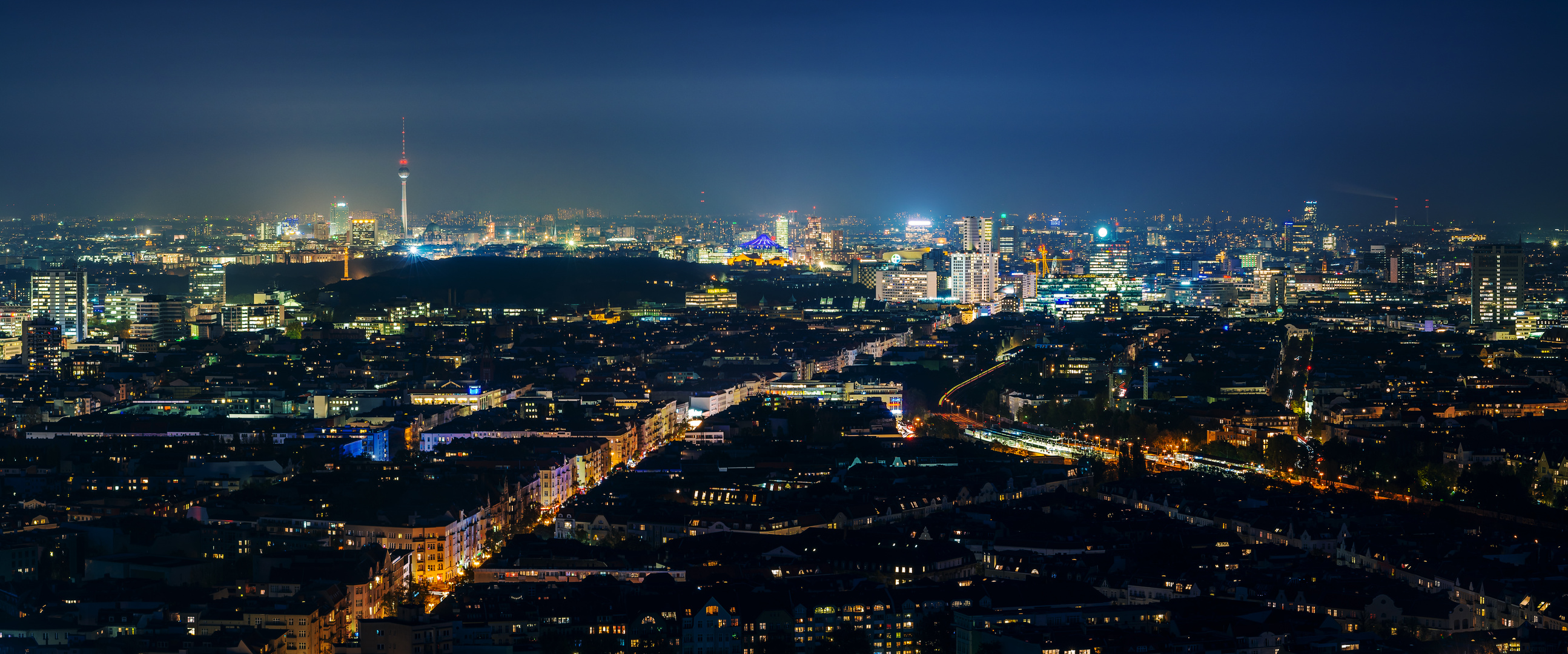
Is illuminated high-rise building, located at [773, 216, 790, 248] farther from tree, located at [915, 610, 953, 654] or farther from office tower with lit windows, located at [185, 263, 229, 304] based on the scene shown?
tree, located at [915, 610, 953, 654]

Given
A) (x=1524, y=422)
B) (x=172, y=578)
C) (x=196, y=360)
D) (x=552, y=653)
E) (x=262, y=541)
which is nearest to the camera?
(x=552, y=653)

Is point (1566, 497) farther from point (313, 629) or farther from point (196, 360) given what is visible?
point (196, 360)

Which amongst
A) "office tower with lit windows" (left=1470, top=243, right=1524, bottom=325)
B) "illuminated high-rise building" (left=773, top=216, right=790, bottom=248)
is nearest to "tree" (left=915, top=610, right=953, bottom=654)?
"office tower with lit windows" (left=1470, top=243, right=1524, bottom=325)

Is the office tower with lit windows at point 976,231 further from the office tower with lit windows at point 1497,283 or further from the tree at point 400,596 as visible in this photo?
the tree at point 400,596

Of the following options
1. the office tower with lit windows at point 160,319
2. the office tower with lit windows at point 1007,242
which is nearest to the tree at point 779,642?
the office tower with lit windows at point 160,319

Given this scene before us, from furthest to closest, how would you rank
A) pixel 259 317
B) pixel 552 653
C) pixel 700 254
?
pixel 700 254 < pixel 259 317 < pixel 552 653

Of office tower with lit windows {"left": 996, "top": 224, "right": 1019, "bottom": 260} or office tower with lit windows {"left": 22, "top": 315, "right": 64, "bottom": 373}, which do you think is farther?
office tower with lit windows {"left": 996, "top": 224, "right": 1019, "bottom": 260}

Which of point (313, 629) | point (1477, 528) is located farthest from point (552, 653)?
point (1477, 528)
